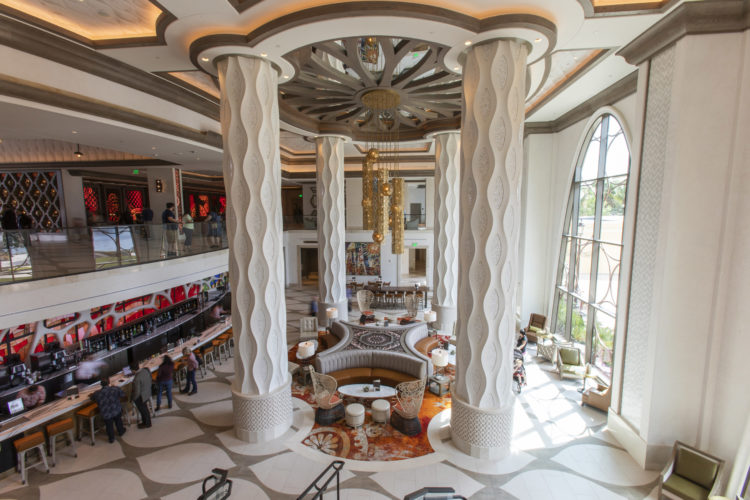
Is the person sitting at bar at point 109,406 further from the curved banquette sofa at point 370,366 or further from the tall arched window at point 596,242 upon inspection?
the tall arched window at point 596,242

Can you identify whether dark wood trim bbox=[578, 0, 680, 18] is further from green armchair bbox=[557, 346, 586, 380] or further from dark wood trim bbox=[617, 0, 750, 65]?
green armchair bbox=[557, 346, 586, 380]

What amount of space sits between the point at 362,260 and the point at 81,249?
1280 cm

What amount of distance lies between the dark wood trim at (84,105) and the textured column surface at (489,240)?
20.9 feet

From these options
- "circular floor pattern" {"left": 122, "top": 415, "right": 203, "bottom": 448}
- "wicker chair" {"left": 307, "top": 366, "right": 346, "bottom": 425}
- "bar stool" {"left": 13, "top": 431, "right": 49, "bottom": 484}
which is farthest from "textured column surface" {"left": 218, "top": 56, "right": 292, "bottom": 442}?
"bar stool" {"left": 13, "top": 431, "right": 49, "bottom": 484}

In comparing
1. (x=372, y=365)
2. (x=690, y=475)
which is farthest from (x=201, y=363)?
(x=690, y=475)

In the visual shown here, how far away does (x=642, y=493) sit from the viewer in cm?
501

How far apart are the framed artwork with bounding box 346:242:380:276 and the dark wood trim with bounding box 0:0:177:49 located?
1374cm

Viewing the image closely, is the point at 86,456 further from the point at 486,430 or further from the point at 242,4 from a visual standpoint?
the point at 242,4

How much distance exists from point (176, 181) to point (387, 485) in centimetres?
1305

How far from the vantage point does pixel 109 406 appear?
20.4 ft

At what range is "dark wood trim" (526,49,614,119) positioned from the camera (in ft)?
20.4

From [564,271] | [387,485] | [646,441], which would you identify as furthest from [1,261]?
[564,271]

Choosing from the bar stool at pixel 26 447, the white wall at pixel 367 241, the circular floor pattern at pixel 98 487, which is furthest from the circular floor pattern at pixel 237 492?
the white wall at pixel 367 241

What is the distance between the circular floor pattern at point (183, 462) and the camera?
5316mm
